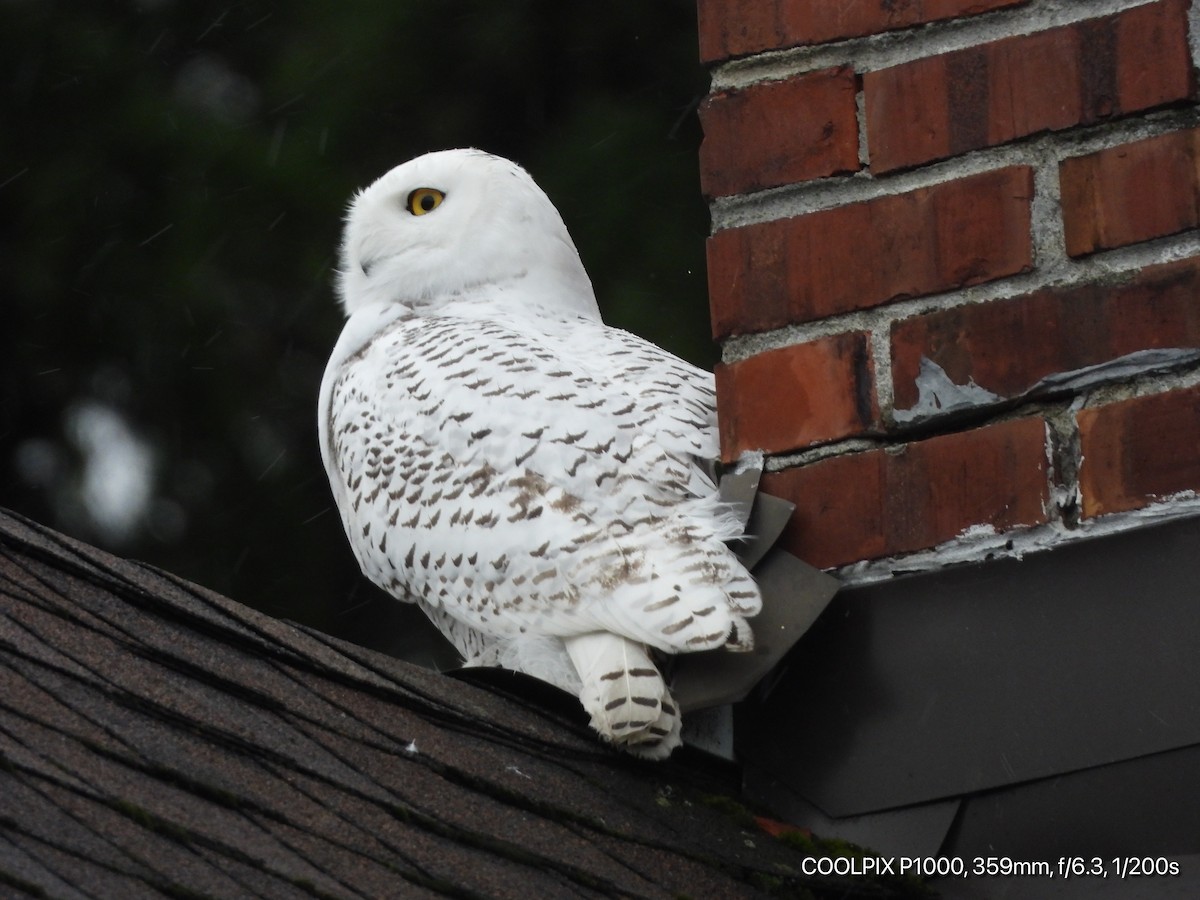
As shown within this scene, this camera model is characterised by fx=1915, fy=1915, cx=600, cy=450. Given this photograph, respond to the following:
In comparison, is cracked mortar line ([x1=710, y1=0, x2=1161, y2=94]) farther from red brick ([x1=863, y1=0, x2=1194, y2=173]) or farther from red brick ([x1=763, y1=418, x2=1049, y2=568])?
red brick ([x1=763, y1=418, x2=1049, y2=568])

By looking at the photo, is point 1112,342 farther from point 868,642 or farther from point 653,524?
point 653,524

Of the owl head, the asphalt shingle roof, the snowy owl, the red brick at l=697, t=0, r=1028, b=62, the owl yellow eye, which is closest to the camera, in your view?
the asphalt shingle roof

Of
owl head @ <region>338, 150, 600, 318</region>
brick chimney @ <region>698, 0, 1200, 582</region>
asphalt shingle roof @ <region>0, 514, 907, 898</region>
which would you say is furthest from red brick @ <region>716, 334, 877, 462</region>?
owl head @ <region>338, 150, 600, 318</region>

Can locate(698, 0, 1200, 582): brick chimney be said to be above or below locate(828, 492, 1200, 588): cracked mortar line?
above

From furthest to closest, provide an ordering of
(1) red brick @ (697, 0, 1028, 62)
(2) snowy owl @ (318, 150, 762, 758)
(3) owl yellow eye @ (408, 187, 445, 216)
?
(3) owl yellow eye @ (408, 187, 445, 216) < (2) snowy owl @ (318, 150, 762, 758) < (1) red brick @ (697, 0, 1028, 62)

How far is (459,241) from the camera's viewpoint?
11.0 ft

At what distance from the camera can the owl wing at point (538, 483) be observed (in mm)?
2064

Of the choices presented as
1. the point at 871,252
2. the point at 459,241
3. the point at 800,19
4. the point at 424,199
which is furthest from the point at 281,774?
the point at 424,199

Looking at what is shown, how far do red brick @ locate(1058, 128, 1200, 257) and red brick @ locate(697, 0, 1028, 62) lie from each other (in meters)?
0.19

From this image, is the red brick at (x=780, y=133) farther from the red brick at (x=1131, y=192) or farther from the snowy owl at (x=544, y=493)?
the snowy owl at (x=544, y=493)

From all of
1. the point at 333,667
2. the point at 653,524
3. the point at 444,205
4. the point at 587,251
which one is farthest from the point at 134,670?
the point at 587,251

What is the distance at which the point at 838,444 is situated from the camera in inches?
75.2

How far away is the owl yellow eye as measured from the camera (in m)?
3.50

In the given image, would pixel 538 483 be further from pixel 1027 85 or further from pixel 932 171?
pixel 1027 85
